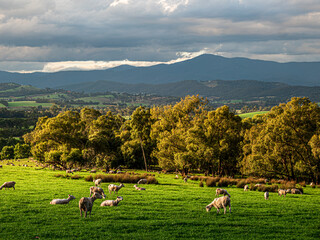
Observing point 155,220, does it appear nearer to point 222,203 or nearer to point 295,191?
point 222,203

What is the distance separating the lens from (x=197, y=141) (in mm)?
54938

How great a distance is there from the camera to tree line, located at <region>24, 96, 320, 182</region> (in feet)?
149

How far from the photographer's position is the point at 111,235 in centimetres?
1476

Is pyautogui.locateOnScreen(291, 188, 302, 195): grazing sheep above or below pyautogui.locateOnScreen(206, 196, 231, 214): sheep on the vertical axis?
below

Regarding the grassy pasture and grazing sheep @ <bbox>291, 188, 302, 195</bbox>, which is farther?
grazing sheep @ <bbox>291, 188, 302, 195</bbox>

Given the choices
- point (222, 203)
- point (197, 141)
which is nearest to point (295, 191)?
point (222, 203)

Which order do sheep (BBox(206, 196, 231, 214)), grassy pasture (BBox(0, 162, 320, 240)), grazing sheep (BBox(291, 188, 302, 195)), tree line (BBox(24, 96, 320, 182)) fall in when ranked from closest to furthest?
grassy pasture (BBox(0, 162, 320, 240)) → sheep (BBox(206, 196, 231, 214)) → grazing sheep (BBox(291, 188, 302, 195)) → tree line (BBox(24, 96, 320, 182))

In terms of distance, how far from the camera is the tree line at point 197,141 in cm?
4538

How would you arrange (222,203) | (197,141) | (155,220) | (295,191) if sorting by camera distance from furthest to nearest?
(197,141), (295,191), (222,203), (155,220)

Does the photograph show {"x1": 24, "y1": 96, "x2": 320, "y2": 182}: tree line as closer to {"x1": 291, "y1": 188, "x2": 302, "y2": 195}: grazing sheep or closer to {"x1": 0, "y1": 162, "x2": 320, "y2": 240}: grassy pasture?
{"x1": 291, "y1": 188, "x2": 302, "y2": 195}: grazing sheep

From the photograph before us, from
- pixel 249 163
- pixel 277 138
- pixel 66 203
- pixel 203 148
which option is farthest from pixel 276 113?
pixel 66 203

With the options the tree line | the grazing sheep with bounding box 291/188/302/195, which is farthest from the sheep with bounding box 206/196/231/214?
the tree line

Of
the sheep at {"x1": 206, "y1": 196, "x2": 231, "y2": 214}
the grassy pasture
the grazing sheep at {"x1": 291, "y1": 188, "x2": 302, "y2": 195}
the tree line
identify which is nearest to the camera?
the grassy pasture

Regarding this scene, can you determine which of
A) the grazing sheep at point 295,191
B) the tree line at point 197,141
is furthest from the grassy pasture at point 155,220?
the tree line at point 197,141
